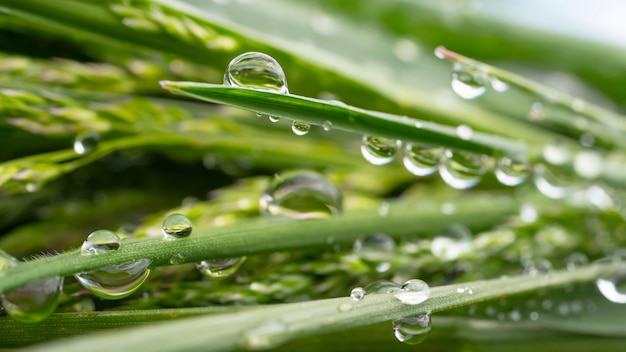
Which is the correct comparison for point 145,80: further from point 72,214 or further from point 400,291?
point 400,291

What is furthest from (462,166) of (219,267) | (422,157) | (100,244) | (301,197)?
(100,244)

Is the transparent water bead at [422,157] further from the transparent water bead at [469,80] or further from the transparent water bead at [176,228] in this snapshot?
the transparent water bead at [176,228]

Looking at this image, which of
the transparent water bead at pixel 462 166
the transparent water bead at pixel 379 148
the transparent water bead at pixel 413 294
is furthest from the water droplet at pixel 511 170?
the transparent water bead at pixel 413 294

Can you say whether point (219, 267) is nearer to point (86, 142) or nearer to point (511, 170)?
point (86, 142)

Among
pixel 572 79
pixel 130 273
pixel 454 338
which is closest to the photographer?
pixel 130 273

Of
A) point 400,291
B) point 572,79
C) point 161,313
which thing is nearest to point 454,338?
point 400,291

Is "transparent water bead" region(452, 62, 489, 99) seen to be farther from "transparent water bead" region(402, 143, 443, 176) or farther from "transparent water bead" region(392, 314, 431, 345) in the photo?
"transparent water bead" region(392, 314, 431, 345)

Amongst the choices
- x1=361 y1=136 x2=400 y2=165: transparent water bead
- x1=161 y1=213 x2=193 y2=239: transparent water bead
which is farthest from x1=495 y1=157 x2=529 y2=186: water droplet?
x1=161 y1=213 x2=193 y2=239: transparent water bead
